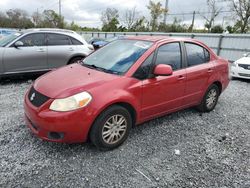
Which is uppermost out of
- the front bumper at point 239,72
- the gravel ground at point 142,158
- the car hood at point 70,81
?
the car hood at point 70,81

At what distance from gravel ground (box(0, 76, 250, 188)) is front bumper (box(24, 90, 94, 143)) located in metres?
0.32

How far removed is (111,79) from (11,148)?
173 cm

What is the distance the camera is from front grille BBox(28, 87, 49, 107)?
2913 mm

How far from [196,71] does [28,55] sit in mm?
4853

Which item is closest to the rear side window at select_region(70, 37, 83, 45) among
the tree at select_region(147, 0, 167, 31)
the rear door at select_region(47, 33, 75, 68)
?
the rear door at select_region(47, 33, 75, 68)

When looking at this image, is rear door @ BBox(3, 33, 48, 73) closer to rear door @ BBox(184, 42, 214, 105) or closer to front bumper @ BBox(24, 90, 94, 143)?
front bumper @ BBox(24, 90, 94, 143)

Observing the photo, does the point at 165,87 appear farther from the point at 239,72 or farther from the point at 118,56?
the point at 239,72

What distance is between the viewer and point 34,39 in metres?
6.70

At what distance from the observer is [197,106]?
4.74 metres

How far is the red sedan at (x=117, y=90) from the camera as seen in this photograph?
9.29 ft

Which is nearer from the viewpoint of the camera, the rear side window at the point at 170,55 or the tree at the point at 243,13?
the rear side window at the point at 170,55

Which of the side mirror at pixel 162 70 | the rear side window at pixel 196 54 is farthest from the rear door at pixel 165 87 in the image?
the rear side window at pixel 196 54

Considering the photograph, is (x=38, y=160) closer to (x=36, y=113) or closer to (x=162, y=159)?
(x=36, y=113)

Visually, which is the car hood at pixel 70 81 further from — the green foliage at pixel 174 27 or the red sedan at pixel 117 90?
the green foliage at pixel 174 27
